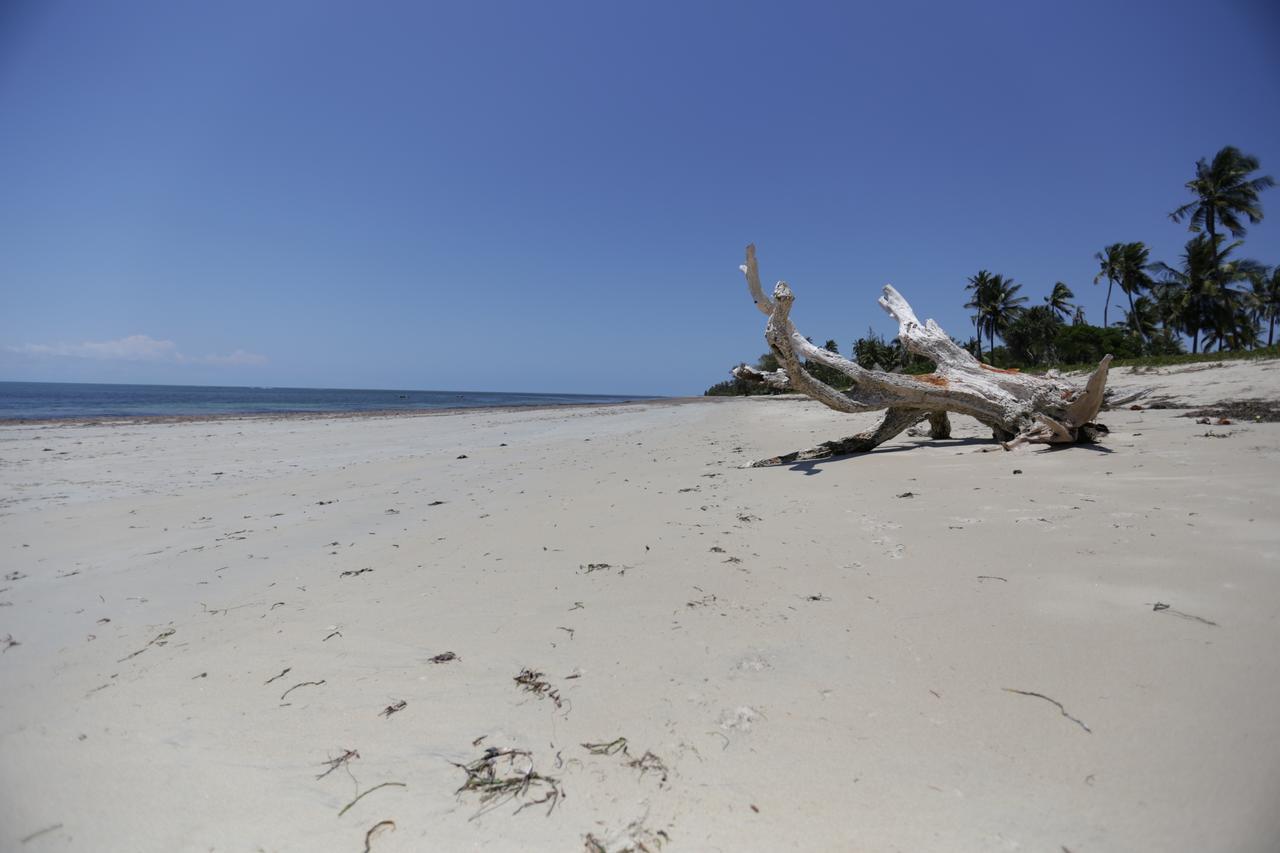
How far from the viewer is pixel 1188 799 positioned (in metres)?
1.39

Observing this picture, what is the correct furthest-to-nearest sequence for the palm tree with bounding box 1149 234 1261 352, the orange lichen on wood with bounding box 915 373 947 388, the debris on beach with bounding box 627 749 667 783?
1. the palm tree with bounding box 1149 234 1261 352
2. the orange lichen on wood with bounding box 915 373 947 388
3. the debris on beach with bounding box 627 749 667 783

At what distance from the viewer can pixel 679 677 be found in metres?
2.12

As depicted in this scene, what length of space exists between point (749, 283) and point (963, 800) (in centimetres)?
736

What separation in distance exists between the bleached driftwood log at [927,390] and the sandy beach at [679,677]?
2638 mm

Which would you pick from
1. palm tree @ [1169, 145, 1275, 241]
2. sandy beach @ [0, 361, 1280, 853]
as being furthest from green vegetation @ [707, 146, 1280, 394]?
sandy beach @ [0, 361, 1280, 853]

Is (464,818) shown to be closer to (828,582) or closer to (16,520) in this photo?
(828,582)

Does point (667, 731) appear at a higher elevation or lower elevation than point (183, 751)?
higher

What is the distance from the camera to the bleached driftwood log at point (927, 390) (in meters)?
7.19

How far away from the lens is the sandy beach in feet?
4.80

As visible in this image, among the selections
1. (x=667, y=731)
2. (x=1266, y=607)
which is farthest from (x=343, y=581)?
(x=1266, y=607)

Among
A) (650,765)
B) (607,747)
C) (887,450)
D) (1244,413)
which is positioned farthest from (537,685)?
(1244,413)

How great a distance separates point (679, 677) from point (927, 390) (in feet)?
23.2

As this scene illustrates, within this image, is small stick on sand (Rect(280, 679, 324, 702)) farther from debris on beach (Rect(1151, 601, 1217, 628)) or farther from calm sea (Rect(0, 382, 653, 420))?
calm sea (Rect(0, 382, 653, 420))

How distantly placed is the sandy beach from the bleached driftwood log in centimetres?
264
